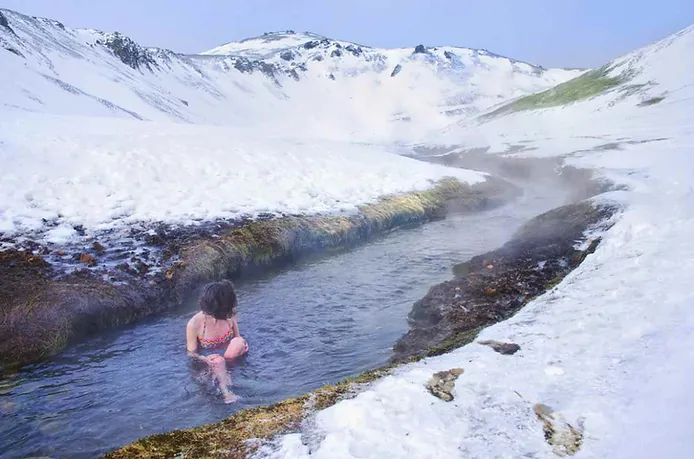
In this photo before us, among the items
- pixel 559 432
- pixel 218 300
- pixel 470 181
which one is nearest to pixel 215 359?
pixel 218 300

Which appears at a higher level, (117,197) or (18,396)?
(117,197)

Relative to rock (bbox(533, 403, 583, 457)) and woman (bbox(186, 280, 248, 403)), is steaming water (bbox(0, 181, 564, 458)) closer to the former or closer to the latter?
woman (bbox(186, 280, 248, 403))

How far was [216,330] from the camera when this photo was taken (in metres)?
9.95

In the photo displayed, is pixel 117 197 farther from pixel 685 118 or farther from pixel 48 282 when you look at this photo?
pixel 685 118

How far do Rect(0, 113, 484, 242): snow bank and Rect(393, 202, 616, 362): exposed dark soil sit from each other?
852cm

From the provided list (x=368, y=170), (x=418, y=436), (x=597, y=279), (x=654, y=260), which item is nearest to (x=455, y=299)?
(x=597, y=279)

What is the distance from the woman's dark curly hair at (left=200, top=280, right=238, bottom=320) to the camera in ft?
30.9

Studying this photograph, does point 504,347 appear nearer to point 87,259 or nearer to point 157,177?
point 87,259

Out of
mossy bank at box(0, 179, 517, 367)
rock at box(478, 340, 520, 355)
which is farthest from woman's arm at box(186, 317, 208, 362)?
rock at box(478, 340, 520, 355)

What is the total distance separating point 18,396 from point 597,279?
35.4 ft

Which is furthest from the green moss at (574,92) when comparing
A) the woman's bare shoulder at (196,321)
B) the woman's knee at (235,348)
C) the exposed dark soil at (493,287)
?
the woman's bare shoulder at (196,321)

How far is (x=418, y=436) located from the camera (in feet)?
16.1

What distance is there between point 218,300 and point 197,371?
55.2 inches

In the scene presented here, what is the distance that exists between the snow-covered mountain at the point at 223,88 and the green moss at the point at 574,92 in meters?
33.2
